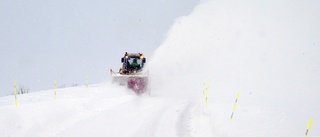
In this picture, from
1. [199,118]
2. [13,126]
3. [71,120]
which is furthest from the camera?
[199,118]

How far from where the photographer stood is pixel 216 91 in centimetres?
2356

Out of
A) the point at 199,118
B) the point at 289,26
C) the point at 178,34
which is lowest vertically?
the point at 199,118

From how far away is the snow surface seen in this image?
9.30 meters

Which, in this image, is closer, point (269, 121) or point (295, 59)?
point (269, 121)

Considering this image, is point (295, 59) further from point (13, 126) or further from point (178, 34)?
point (13, 126)

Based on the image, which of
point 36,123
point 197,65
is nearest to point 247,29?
point 197,65

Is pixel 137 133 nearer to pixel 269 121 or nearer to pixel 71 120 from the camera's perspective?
pixel 71 120

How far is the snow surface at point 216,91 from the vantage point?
30.5 feet

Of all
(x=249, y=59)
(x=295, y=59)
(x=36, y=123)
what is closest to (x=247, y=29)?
(x=249, y=59)

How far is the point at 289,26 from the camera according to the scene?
61438 millimetres

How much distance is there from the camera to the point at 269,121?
32.2 ft

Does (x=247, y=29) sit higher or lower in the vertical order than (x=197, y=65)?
higher

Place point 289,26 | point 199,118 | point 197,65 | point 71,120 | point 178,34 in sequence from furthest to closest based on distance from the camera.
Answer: point 289,26 → point 197,65 → point 178,34 → point 199,118 → point 71,120

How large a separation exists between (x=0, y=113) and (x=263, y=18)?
61919 millimetres
